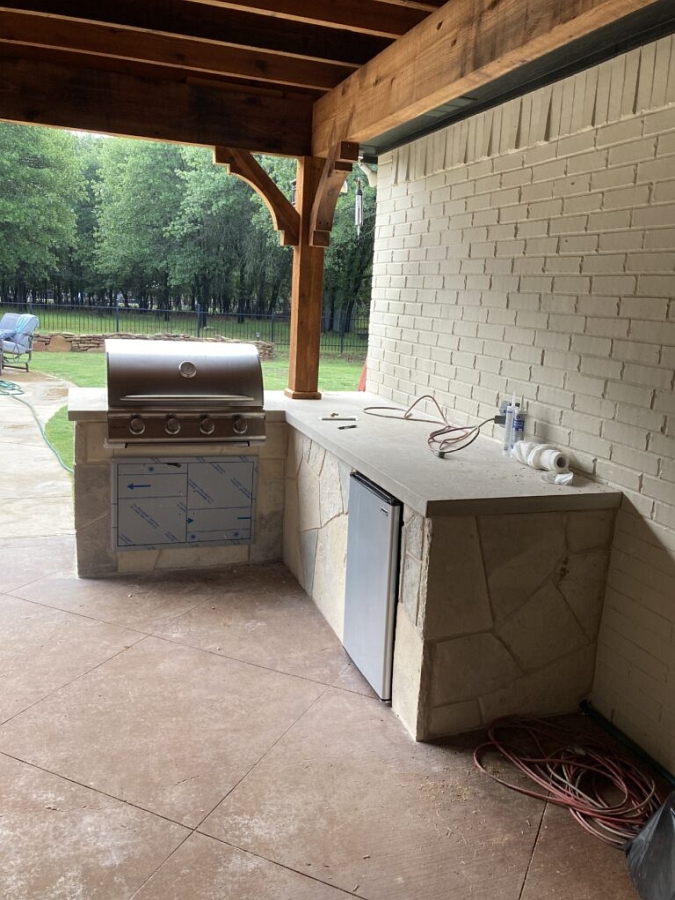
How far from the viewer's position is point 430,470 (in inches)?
110

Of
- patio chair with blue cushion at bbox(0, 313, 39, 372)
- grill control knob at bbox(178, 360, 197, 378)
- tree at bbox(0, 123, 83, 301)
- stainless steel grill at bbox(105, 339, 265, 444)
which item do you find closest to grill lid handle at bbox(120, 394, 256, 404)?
stainless steel grill at bbox(105, 339, 265, 444)

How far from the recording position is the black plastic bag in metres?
1.78

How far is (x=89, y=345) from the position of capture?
15805mm

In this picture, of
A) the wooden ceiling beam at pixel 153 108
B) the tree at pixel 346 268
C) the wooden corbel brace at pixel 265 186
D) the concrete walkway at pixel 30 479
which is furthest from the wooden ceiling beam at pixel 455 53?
the tree at pixel 346 268

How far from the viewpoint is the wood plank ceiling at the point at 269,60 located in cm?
244

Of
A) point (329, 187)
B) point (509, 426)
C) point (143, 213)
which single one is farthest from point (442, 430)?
point (143, 213)

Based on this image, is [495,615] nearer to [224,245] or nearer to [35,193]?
[224,245]

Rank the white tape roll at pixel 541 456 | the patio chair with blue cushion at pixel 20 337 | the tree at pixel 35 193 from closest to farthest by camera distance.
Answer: the white tape roll at pixel 541 456 < the patio chair with blue cushion at pixel 20 337 < the tree at pixel 35 193

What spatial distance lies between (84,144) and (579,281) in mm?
27236

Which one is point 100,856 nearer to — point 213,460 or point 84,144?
point 213,460

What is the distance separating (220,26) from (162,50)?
0.44m

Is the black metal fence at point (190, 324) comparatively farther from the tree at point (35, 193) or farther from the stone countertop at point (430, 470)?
the stone countertop at point (430, 470)

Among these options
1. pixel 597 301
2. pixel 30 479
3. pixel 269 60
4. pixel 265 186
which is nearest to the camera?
pixel 597 301

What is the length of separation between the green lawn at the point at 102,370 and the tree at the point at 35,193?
A: 5.12 m
